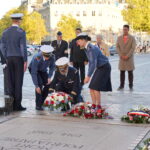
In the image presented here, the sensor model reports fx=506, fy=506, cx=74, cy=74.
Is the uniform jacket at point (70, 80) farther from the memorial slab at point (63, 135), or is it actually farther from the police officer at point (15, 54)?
the memorial slab at point (63, 135)

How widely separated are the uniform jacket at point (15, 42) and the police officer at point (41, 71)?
295mm

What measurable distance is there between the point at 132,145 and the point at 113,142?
336mm

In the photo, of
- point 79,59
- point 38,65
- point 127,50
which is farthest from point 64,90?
point 127,50

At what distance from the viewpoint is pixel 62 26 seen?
349 ft

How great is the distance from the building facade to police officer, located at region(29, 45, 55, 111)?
4650 inches

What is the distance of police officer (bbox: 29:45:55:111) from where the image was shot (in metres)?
10.4

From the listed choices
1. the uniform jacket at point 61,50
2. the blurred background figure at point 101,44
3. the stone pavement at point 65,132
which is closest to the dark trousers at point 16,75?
the stone pavement at point 65,132

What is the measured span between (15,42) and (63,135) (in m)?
3.15

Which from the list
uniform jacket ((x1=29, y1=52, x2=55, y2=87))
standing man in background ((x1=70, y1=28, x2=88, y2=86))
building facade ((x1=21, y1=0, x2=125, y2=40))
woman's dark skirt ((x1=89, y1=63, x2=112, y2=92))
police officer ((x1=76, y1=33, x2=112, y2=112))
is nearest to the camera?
police officer ((x1=76, y1=33, x2=112, y2=112))

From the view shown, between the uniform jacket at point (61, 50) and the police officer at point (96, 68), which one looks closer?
the police officer at point (96, 68)

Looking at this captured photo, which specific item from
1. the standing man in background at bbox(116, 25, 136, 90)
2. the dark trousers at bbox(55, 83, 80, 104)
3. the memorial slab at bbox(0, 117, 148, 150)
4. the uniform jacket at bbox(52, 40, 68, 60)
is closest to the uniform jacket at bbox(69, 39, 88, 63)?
the uniform jacket at bbox(52, 40, 68, 60)

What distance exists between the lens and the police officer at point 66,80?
10.2m

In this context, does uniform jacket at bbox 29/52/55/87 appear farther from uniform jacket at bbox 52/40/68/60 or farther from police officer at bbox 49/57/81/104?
uniform jacket at bbox 52/40/68/60

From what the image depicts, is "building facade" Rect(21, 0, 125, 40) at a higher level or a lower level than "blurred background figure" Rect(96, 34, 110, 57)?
lower
